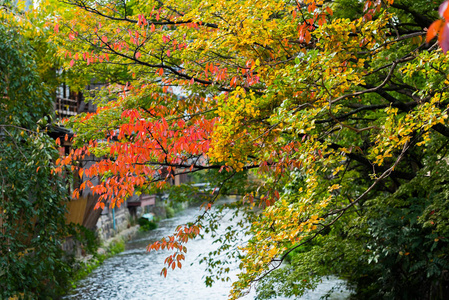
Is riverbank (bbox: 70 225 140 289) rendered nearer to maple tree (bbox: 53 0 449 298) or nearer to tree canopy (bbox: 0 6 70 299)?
tree canopy (bbox: 0 6 70 299)

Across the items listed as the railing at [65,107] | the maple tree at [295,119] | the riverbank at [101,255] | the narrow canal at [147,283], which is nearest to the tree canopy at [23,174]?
the maple tree at [295,119]

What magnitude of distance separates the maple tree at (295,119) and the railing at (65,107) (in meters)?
7.44

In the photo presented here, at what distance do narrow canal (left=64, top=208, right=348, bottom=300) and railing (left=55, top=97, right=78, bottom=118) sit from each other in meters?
6.38

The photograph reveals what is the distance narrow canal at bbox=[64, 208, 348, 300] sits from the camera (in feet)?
47.7

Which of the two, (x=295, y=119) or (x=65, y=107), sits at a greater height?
(x=65, y=107)

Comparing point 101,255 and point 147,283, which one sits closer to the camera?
point 147,283

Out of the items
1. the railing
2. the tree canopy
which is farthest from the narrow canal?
the railing

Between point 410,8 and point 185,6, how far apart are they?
4.38m

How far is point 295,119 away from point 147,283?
13.0 metres


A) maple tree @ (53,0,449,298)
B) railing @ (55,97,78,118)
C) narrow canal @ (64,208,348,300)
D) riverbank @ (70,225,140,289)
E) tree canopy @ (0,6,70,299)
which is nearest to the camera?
maple tree @ (53,0,449,298)

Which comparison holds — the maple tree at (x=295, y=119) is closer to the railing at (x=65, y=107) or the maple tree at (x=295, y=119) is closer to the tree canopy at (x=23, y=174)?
the tree canopy at (x=23, y=174)

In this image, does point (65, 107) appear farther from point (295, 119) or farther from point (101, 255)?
point (295, 119)

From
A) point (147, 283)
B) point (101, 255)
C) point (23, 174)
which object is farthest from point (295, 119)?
point (101, 255)

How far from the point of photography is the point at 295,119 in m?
5.00
